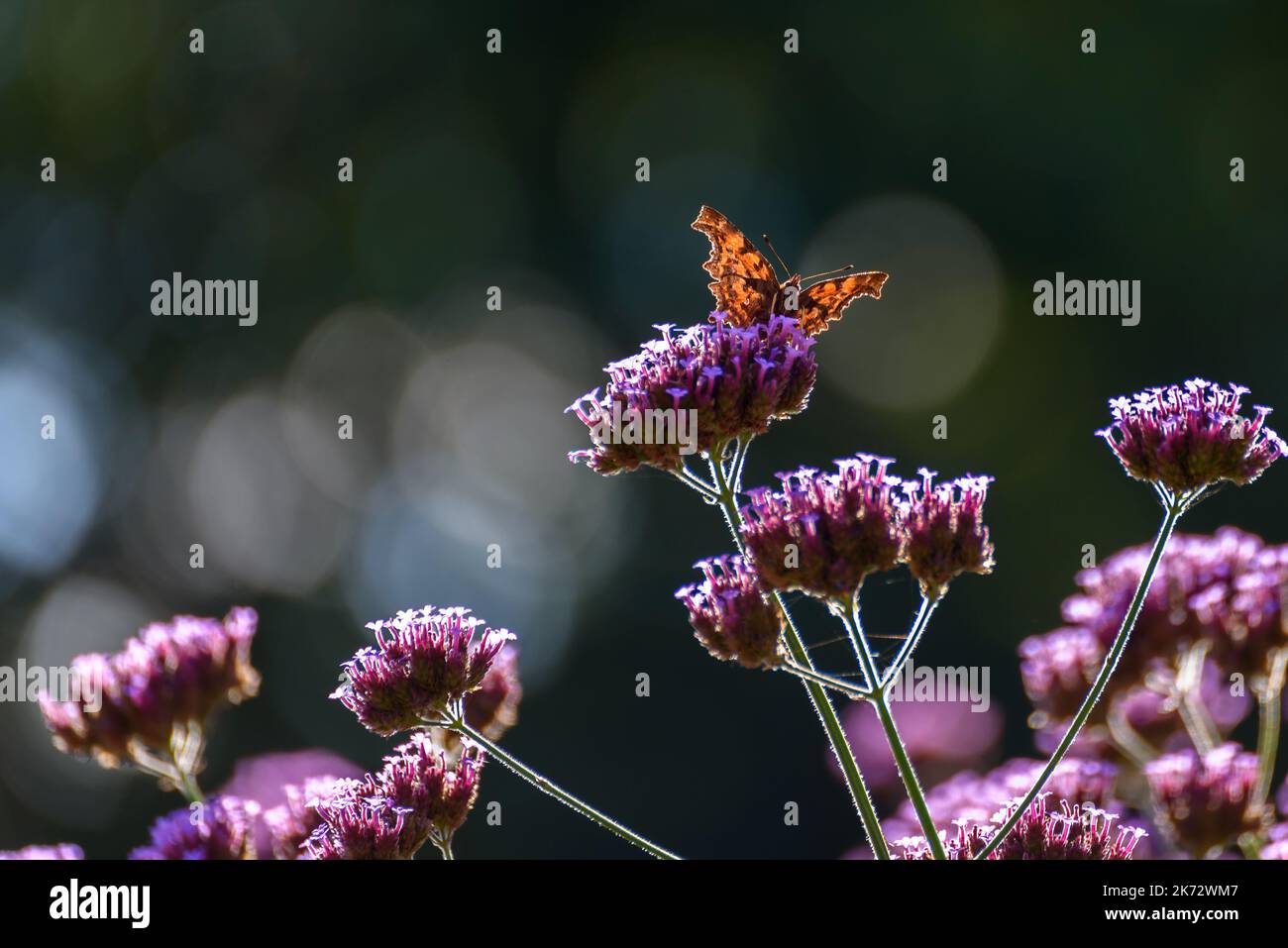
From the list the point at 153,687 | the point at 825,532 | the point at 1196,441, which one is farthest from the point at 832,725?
the point at 153,687

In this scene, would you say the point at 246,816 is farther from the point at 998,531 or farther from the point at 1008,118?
the point at 1008,118

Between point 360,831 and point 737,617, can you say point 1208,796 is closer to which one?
point 737,617

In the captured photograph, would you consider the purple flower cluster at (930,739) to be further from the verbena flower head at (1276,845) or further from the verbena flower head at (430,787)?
the verbena flower head at (430,787)

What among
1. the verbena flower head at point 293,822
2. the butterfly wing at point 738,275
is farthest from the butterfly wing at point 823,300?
the verbena flower head at point 293,822

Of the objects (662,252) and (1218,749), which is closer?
(1218,749)

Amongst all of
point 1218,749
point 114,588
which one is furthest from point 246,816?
point 114,588
